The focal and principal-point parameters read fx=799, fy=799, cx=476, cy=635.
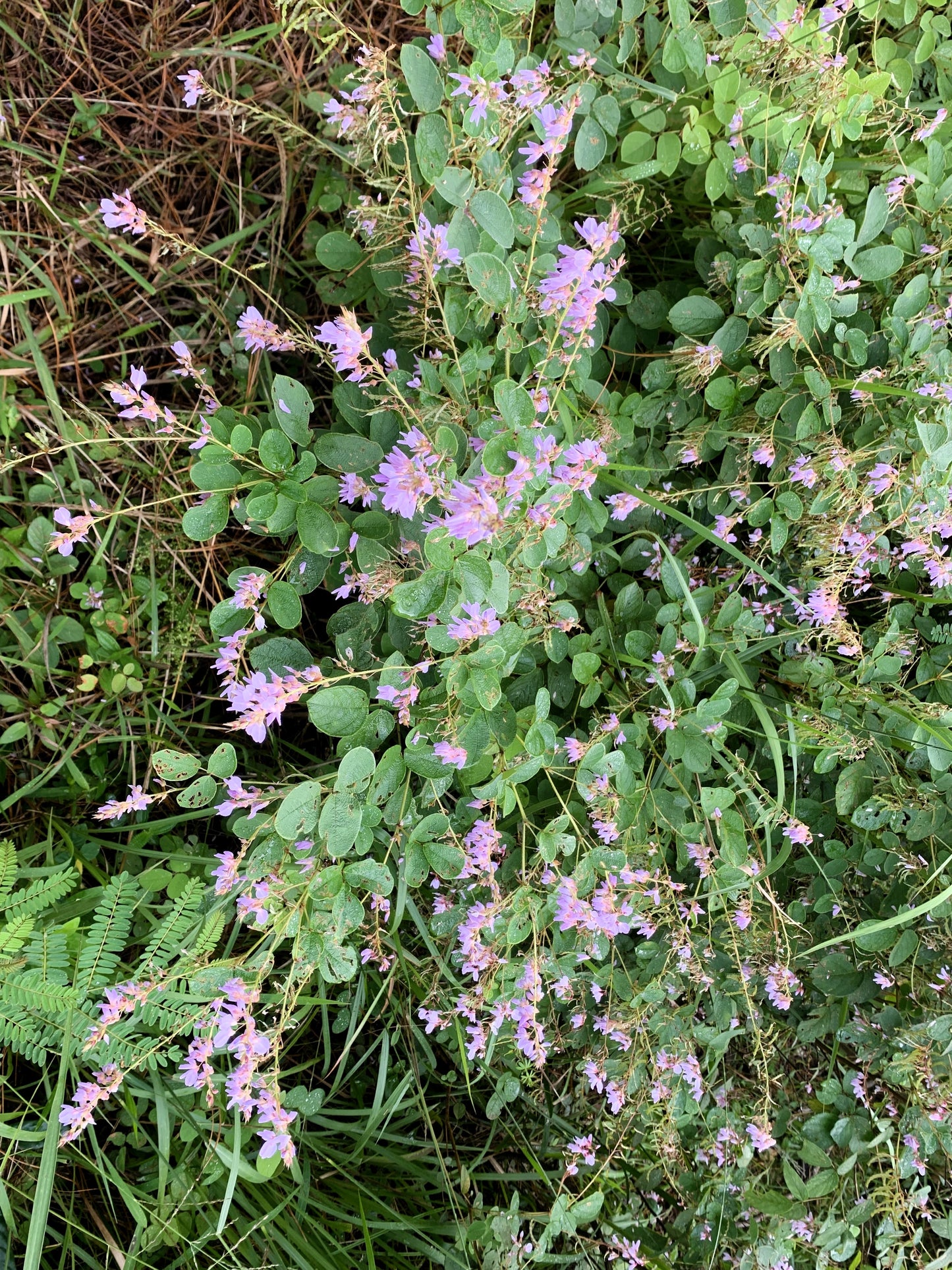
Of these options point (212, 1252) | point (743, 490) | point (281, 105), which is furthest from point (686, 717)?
point (281, 105)

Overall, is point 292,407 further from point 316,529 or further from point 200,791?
point 200,791

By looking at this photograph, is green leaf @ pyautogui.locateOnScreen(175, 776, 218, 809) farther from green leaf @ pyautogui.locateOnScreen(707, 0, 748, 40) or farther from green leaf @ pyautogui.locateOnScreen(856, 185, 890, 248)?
green leaf @ pyautogui.locateOnScreen(707, 0, 748, 40)

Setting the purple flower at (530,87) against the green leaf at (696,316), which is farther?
the green leaf at (696,316)

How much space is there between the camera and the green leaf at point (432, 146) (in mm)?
1745

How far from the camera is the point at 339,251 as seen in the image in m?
2.32

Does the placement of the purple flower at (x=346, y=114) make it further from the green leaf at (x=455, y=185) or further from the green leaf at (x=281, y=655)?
the green leaf at (x=281, y=655)

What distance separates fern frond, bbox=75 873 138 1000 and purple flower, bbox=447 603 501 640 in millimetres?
1543

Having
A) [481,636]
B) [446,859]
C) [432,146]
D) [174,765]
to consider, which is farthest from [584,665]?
[432,146]

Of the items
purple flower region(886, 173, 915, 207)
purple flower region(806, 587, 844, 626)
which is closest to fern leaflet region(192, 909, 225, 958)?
purple flower region(806, 587, 844, 626)

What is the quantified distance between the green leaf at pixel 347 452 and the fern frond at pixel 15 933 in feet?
5.43

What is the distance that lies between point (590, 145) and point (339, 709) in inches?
61.8

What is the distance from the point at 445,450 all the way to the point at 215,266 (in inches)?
80.4

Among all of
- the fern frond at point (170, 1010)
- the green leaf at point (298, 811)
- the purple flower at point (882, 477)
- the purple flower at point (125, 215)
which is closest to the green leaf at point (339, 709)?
the green leaf at point (298, 811)

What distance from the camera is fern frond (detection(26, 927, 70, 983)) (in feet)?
7.81
